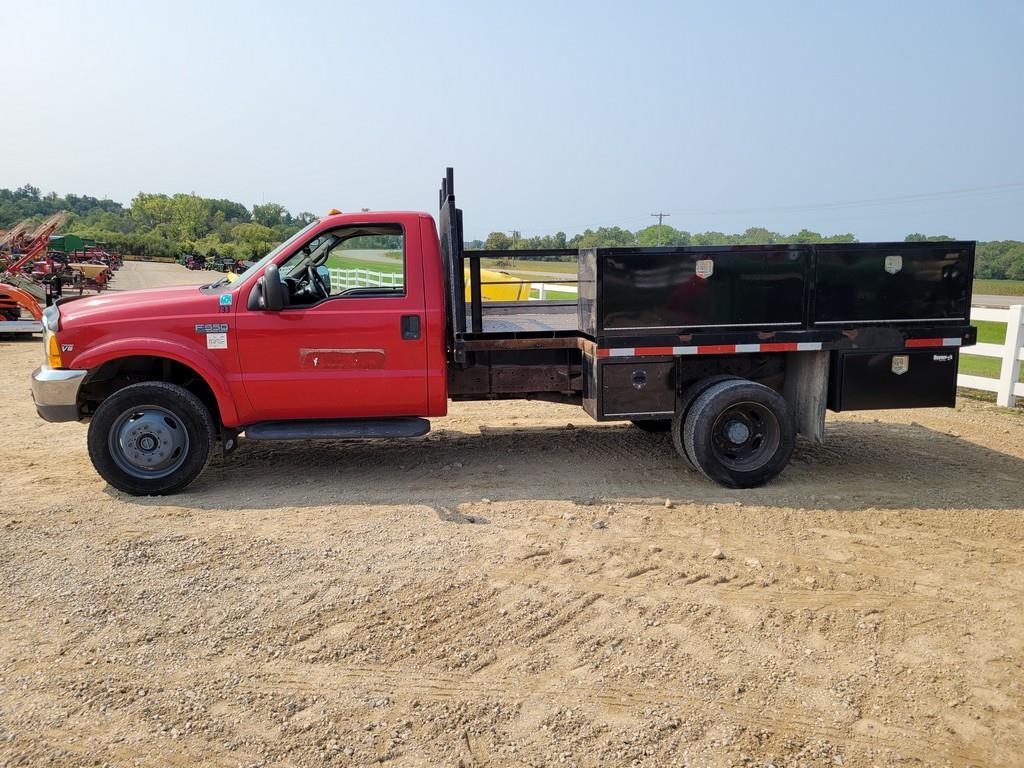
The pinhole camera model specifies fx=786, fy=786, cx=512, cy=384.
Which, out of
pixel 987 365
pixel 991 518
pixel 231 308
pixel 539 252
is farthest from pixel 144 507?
pixel 987 365

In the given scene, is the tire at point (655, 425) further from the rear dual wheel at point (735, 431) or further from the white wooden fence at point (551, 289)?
the white wooden fence at point (551, 289)

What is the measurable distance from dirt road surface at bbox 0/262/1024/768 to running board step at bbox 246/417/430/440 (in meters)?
0.46

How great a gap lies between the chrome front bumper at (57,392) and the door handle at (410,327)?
2391mm

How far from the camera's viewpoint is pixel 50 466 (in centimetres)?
690

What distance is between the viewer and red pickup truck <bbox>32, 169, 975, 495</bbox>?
5.96m

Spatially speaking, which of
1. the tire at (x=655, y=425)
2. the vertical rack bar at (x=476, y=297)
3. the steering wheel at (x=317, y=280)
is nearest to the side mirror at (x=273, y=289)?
the steering wheel at (x=317, y=280)

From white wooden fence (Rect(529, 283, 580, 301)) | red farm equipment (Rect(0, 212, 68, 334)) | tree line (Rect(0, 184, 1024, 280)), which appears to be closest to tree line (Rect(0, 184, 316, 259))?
tree line (Rect(0, 184, 1024, 280))

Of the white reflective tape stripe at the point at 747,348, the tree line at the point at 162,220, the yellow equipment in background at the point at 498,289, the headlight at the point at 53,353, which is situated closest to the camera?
the headlight at the point at 53,353

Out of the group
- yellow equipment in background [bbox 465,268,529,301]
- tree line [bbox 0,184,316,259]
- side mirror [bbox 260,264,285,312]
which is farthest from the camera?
tree line [bbox 0,184,316,259]

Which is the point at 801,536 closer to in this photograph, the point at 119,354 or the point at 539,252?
the point at 539,252

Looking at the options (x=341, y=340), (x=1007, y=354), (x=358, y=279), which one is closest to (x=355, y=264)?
(x=358, y=279)

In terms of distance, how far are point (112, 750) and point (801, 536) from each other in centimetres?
413

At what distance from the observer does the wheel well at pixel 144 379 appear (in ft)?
20.3

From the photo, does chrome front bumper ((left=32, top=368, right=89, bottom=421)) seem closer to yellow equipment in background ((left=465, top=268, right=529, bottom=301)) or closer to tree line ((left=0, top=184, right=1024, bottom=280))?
yellow equipment in background ((left=465, top=268, right=529, bottom=301))
